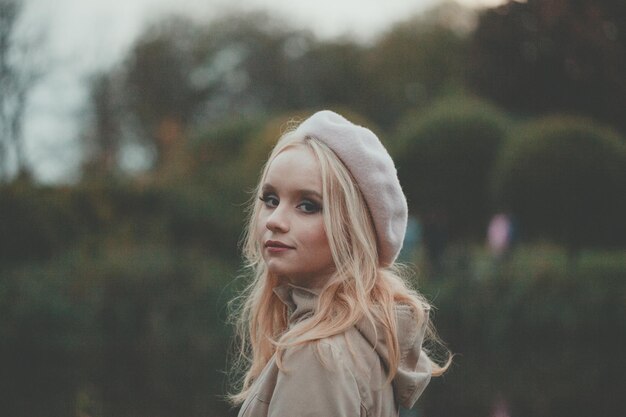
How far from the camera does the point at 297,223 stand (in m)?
2.66

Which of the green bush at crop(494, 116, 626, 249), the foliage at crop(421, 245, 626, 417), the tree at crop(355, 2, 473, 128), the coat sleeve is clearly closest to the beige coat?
the coat sleeve

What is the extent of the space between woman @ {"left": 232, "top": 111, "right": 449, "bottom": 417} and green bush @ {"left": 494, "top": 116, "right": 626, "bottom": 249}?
51.6 ft

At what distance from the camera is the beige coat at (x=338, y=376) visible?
2.39 meters

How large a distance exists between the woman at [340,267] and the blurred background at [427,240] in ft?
10.6

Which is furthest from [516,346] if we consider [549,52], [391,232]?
[549,52]

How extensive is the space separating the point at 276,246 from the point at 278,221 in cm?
8

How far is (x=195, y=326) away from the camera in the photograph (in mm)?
14117

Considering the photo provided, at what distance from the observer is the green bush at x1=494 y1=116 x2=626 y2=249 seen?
18.1 m

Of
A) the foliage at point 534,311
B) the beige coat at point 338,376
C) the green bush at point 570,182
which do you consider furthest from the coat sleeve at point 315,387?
the green bush at point 570,182

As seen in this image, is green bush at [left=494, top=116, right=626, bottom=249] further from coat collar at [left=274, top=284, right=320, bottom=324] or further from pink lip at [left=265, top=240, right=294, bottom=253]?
pink lip at [left=265, top=240, right=294, bottom=253]

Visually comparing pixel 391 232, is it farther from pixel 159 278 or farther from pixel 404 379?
pixel 159 278

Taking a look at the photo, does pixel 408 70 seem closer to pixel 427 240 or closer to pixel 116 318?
pixel 427 240

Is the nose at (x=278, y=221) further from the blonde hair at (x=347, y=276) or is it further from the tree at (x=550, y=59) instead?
the tree at (x=550, y=59)

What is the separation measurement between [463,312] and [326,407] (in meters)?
12.1
